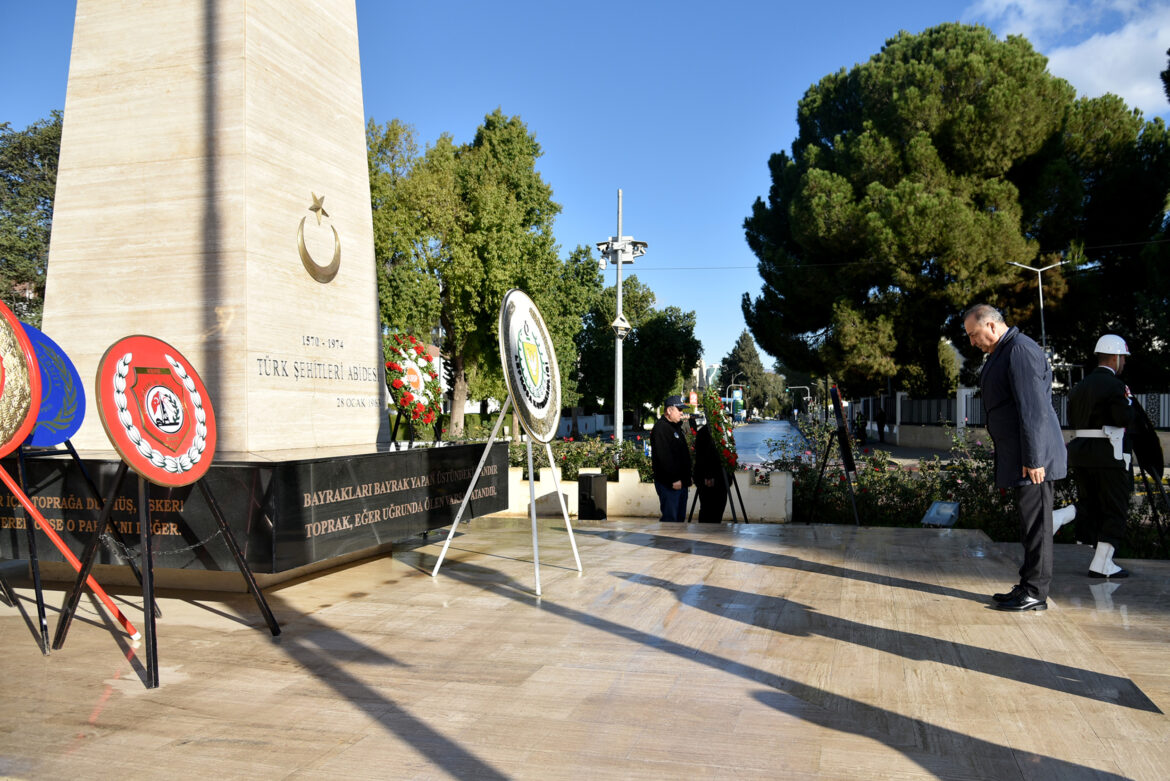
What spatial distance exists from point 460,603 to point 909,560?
158 inches

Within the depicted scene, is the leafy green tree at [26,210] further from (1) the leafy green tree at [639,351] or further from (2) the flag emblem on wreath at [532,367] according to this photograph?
(2) the flag emblem on wreath at [532,367]

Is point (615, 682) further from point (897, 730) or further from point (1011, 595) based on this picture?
point (1011, 595)

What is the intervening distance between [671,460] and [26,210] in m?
44.3

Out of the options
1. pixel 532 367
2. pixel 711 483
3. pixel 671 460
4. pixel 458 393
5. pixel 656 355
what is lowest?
pixel 711 483

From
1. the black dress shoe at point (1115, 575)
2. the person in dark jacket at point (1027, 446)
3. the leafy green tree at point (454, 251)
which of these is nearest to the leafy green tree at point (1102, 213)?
the leafy green tree at point (454, 251)

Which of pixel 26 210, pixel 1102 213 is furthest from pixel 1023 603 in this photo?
pixel 26 210

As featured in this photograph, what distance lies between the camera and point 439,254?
106ft

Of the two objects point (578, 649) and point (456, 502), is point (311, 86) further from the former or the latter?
point (578, 649)

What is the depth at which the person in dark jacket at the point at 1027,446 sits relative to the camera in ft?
17.2

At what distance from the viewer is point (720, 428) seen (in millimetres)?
10250

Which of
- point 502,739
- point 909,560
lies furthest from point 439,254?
point 502,739

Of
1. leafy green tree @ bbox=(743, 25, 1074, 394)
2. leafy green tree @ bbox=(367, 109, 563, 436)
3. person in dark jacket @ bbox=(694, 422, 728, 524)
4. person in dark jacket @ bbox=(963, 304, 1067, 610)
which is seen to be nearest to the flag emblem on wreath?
person in dark jacket @ bbox=(963, 304, 1067, 610)

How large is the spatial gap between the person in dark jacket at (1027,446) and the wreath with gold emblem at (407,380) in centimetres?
574

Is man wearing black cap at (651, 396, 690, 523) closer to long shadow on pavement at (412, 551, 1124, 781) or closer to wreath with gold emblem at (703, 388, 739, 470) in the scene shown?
wreath with gold emblem at (703, 388, 739, 470)
